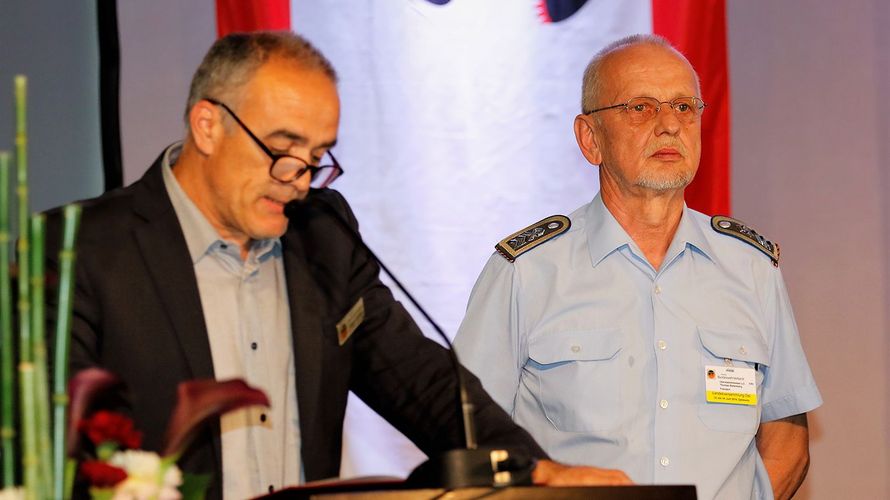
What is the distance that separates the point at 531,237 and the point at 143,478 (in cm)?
161

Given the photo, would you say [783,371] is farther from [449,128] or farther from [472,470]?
[472,470]

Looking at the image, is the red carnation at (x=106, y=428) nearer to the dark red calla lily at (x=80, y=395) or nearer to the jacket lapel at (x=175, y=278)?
the dark red calla lily at (x=80, y=395)

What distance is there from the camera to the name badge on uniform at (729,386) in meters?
2.47

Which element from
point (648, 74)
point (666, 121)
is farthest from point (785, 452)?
point (648, 74)

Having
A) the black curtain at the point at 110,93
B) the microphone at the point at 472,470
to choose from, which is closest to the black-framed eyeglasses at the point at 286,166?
the microphone at the point at 472,470

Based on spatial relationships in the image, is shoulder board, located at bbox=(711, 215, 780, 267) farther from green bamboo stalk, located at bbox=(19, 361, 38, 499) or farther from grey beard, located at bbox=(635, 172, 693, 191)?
green bamboo stalk, located at bbox=(19, 361, 38, 499)

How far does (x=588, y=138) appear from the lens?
2781 mm

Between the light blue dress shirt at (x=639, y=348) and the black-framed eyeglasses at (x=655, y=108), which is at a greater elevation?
the black-framed eyeglasses at (x=655, y=108)

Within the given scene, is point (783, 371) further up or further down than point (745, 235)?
further down

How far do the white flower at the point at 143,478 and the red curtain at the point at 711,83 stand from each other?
7.43ft

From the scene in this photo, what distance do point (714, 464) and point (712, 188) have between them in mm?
1005

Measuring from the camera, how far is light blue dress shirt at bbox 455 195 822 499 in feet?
8.00

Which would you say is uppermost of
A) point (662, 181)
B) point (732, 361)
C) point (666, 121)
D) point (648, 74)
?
point (648, 74)

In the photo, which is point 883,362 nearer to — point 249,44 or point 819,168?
point 819,168
